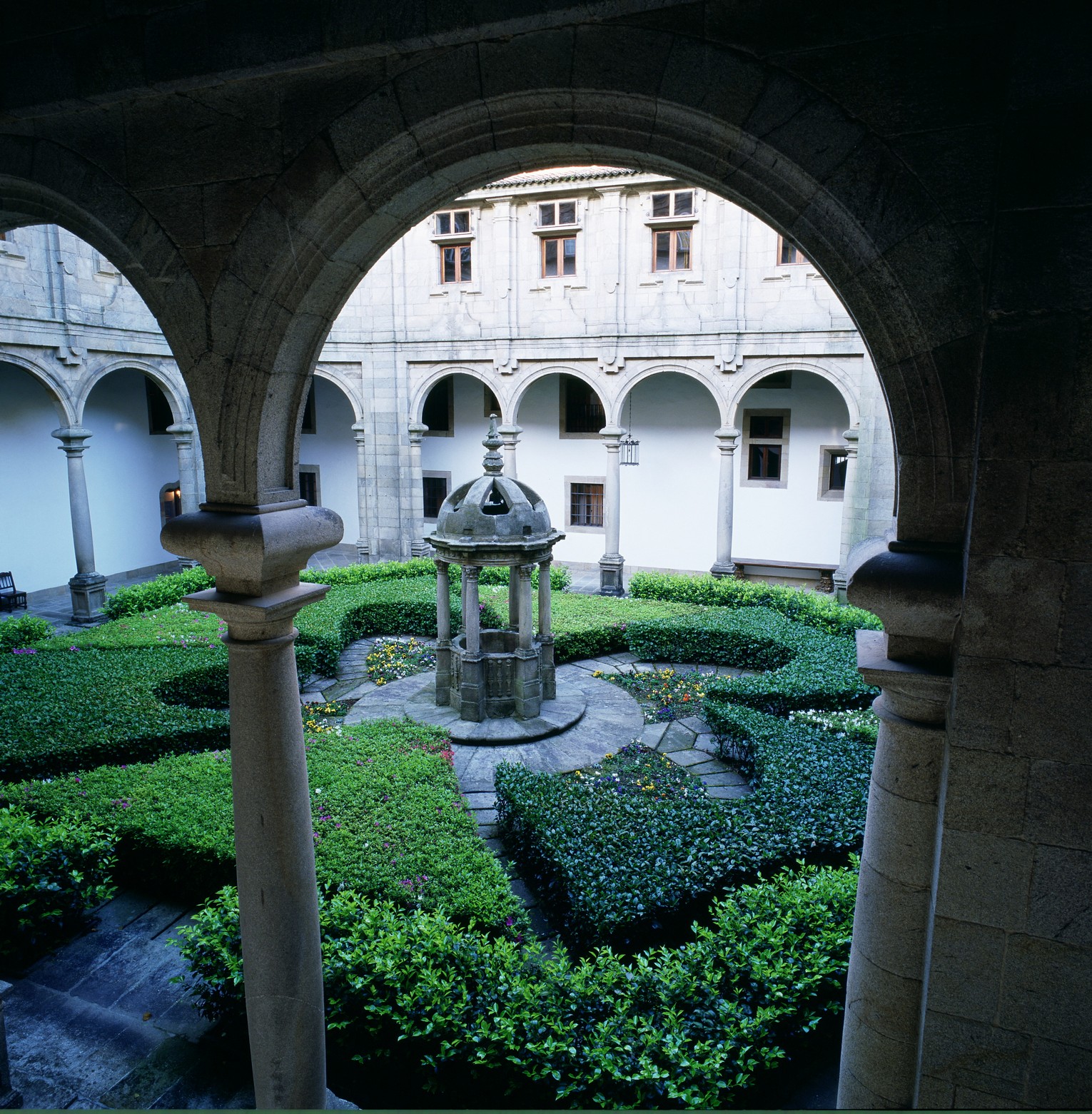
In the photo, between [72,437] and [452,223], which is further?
[452,223]

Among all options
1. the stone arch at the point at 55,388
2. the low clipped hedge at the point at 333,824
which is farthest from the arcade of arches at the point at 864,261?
the stone arch at the point at 55,388

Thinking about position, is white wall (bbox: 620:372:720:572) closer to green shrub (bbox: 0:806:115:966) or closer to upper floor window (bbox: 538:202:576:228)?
upper floor window (bbox: 538:202:576:228)

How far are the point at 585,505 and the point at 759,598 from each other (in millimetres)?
6604

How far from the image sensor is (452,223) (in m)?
16.6

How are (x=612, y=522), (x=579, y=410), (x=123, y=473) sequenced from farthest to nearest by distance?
(x=579, y=410) < (x=123, y=473) < (x=612, y=522)

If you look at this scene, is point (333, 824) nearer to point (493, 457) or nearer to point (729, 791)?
point (729, 791)

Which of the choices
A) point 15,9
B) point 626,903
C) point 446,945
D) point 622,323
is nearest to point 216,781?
point 446,945

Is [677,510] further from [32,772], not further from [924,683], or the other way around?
[924,683]

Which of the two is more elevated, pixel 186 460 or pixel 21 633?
pixel 186 460

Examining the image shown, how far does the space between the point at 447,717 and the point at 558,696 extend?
1431 mm

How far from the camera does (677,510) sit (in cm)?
1805

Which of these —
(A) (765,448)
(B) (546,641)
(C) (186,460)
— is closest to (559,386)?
(A) (765,448)

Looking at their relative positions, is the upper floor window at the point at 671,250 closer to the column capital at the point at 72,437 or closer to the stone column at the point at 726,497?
the stone column at the point at 726,497

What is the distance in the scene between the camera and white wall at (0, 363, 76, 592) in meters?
14.8
